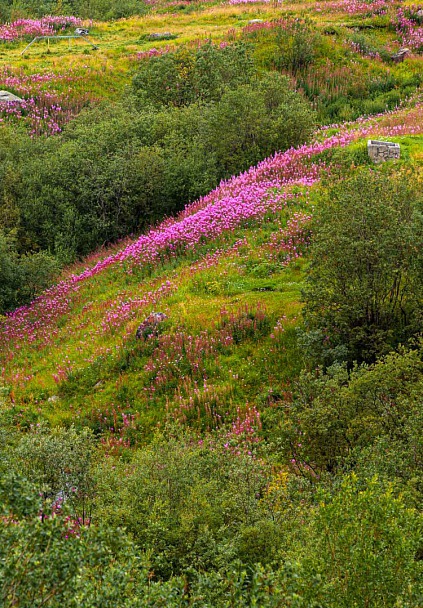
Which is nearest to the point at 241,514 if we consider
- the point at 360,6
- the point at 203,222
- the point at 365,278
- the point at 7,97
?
the point at 365,278

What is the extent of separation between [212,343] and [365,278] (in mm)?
3833

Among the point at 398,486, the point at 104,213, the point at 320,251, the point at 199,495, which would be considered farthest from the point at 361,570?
the point at 104,213

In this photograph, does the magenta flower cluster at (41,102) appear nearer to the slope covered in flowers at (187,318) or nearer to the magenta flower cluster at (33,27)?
the magenta flower cluster at (33,27)

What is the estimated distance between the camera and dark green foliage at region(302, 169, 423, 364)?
12633mm

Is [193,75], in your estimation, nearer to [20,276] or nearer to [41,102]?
[41,102]

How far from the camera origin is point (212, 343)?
49.6ft

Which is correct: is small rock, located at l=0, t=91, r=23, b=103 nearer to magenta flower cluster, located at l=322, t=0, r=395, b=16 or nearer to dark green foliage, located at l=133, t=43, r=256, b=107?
dark green foliage, located at l=133, t=43, r=256, b=107

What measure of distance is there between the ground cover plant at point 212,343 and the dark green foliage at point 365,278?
45 millimetres

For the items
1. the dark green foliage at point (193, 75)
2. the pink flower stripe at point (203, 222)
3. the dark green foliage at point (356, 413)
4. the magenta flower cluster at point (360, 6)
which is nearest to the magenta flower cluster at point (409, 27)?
the magenta flower cluster at point (360, 6)

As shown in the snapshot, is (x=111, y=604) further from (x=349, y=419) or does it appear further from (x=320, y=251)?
(x=320, y=251)

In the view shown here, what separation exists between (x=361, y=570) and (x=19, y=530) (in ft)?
10.00

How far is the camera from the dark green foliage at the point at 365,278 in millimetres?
12633

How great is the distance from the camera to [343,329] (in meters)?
13.0

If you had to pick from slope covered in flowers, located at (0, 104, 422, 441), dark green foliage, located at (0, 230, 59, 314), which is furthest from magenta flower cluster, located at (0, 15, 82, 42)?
dark green foliage, located at (0, 230, 59, 314)
